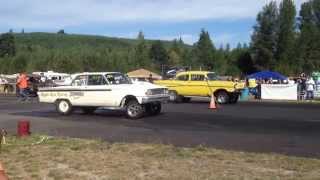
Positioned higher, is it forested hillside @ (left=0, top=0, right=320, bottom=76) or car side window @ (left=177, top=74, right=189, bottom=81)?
forested hillside @ (left=0, top=0, right=320, bottom=76)

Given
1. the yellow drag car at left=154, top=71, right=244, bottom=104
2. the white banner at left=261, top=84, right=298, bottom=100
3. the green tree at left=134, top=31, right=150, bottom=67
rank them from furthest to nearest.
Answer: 1. the green tree at left=134, top=31, right=150, bottom=67
2. the white banner at left=261, top=84, right=298, bottom=100
3. the yellow drag car at left=154, top=71, right=244, bottom=104

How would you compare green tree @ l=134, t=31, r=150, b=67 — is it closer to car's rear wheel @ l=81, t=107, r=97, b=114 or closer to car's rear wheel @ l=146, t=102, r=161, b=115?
car's rear wheel @ l=81, t=107, r=97, b=114

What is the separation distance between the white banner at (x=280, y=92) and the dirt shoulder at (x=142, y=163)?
2487 cm

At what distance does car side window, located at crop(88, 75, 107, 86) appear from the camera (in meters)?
23.2

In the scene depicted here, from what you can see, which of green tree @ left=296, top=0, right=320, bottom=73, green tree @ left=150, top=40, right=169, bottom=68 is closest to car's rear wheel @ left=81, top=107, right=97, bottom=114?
green tree @ left=296, top=0, right=320, bottom=73

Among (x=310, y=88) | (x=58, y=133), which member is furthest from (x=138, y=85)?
(x=310, y=88)

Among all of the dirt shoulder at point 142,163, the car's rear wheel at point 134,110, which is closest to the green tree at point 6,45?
the car's rear wheel at point 134,110

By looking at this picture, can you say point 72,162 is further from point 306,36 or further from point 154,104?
point 306,36

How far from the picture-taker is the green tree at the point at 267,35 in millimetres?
88938

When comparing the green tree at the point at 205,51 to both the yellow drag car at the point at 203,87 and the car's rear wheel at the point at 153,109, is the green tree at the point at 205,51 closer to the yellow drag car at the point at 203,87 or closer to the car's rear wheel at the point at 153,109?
the yellow drag car at the point at 203,87

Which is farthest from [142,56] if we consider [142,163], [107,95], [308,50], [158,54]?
[142,163]

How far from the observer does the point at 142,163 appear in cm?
1112

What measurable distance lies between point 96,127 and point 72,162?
305 inches

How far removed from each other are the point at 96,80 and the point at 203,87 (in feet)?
30.3
